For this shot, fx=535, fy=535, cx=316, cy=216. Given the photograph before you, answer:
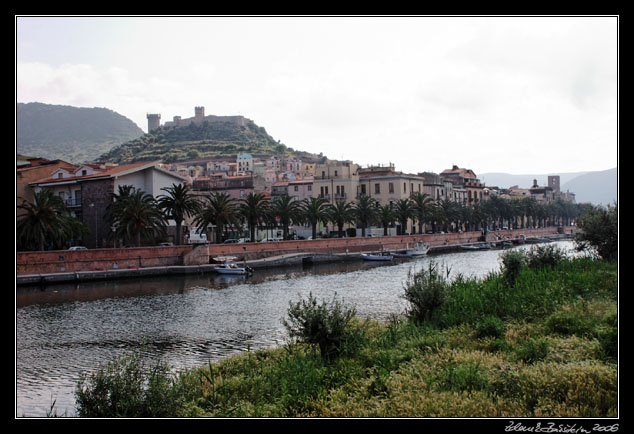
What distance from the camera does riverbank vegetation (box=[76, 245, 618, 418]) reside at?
760 centimetres

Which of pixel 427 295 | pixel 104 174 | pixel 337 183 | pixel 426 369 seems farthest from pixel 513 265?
pixel 337 183

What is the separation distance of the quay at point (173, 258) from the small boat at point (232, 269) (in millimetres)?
1213

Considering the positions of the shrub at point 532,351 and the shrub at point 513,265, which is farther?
the shrub at point 513,265

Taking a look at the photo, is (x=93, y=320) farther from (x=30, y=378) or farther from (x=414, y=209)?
(x=414, y=209)

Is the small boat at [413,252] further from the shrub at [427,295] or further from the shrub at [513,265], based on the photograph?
the shrub at [427,295]

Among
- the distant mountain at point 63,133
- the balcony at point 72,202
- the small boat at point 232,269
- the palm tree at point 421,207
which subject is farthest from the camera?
the distant mountain at point 63,133

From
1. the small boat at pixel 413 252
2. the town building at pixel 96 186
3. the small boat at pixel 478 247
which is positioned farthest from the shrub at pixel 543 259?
the small boat at pixel 478 247

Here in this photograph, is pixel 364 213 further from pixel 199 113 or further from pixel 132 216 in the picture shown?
pixel 199 113

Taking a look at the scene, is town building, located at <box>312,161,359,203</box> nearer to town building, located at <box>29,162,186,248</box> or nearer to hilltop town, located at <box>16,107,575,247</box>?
hilltop town, located at <box>16,107,575,247</box>

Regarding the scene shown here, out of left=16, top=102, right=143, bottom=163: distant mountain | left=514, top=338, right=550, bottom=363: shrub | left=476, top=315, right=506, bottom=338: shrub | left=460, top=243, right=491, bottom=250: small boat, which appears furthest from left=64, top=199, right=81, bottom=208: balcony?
left=514, top=338, right=550, bottom=363: shrub

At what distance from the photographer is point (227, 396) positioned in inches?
390

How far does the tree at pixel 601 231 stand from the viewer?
71.9 ft

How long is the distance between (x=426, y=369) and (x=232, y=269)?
106 ft

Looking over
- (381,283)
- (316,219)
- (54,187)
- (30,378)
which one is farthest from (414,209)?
(30,378)
